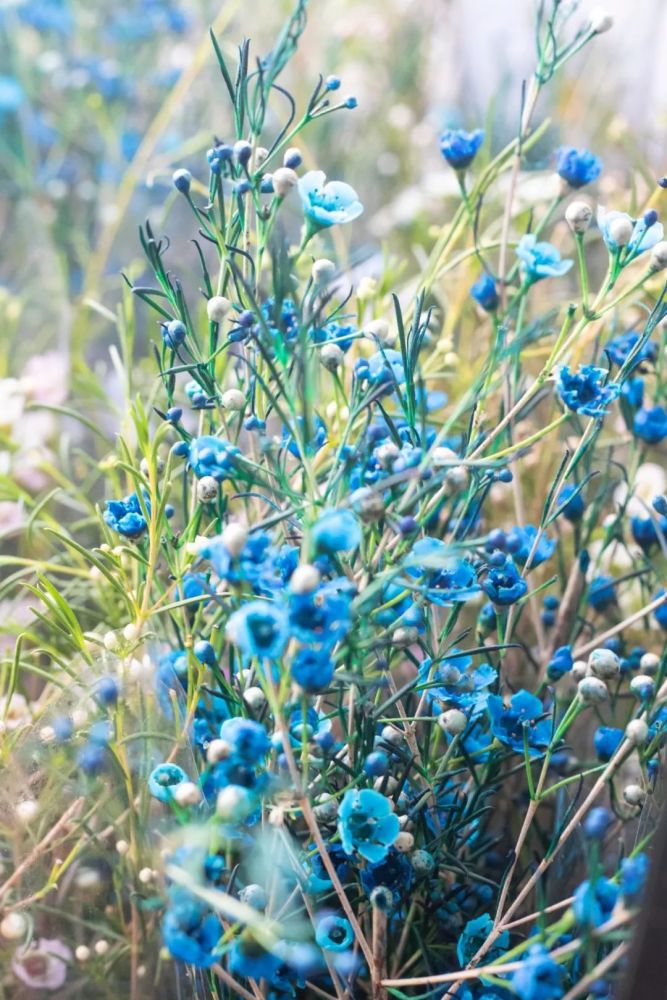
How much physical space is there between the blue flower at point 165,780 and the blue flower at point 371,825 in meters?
0.07

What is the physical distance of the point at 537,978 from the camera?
335 mm

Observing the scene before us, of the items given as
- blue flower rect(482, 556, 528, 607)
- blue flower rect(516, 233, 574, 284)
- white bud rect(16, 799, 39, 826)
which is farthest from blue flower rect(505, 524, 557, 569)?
white bud rect(16, 799, 39, 826)

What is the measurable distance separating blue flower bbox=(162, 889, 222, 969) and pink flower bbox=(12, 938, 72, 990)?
0.13 metres

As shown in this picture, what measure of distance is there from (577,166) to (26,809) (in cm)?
42

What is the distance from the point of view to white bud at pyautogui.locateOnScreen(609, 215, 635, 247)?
0.42 metres

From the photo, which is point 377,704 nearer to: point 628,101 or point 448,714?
point 448,714

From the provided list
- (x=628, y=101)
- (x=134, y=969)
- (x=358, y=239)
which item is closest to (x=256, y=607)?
(x=134, y=969)

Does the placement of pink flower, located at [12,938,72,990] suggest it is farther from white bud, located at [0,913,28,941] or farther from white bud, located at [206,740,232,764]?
white bud, located at [206,740,232,764]

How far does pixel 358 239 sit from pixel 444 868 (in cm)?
80

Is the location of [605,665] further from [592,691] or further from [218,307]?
[218,307]

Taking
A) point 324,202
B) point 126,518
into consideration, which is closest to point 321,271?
point 324,202

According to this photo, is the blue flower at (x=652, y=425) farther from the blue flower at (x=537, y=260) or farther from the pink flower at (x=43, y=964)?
the pink flower at (x=43, y=964)

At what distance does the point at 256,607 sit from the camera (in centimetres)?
30

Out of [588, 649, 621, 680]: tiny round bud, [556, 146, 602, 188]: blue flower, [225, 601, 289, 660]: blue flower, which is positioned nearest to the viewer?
[225, 601, 289, 660]: blue flower
